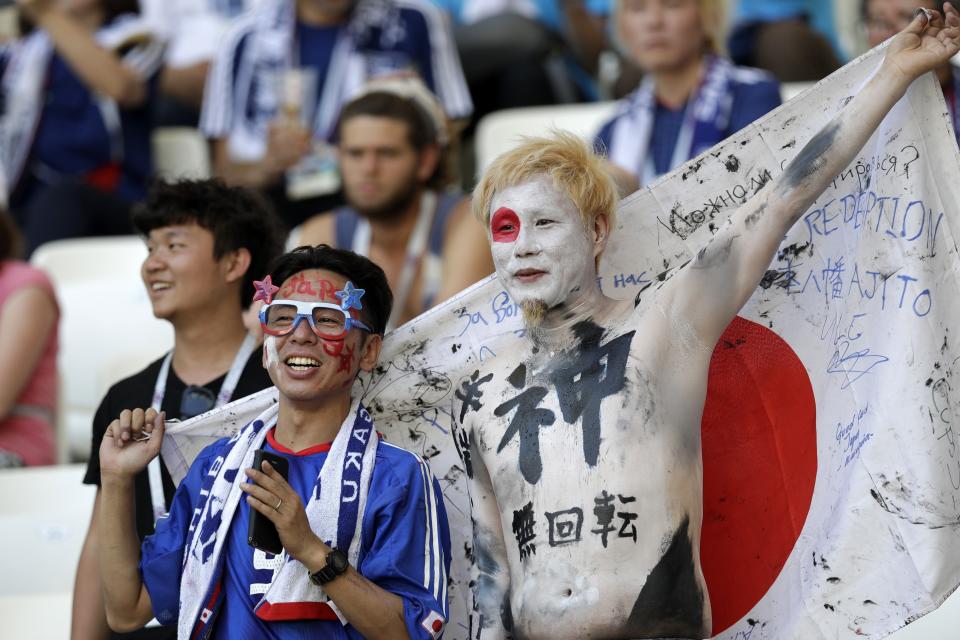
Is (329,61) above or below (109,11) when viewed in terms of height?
below

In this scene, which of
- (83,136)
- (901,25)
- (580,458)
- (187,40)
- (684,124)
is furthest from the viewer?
(187,40)

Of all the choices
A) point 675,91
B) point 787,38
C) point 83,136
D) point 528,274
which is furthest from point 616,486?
point 83,136

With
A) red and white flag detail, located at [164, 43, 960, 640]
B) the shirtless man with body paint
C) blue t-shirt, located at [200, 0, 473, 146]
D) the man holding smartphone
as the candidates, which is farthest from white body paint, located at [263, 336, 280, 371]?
blue t-shirt, located at [200, 0, 473, 146]

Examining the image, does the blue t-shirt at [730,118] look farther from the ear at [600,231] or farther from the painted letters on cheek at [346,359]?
the painted letters on cheek at [346,359]

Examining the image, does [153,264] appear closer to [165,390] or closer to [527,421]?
[165,390]

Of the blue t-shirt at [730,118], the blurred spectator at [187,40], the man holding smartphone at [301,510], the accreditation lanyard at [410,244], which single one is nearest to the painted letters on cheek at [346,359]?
the man holding smartphone at [301,510]

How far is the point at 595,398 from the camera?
3.25 m

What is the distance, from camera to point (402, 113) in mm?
5441

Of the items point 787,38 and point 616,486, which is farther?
point 787,38

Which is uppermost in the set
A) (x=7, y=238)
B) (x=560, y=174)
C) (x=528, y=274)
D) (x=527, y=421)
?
(x=7, y=238)

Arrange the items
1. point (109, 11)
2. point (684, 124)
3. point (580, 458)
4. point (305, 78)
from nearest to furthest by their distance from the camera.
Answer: point (580, 458) < point (684, 124) < point (305, 78) < point (109, 11)

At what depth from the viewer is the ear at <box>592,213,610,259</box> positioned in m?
3.42

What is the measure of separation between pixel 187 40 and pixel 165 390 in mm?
3822

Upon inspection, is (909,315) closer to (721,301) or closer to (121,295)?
(721,301)
